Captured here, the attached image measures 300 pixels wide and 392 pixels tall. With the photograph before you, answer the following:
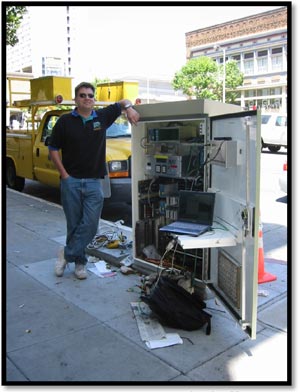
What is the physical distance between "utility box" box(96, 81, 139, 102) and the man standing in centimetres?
450

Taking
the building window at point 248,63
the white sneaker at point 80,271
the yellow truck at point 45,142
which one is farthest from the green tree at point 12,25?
the building window at point 248,63

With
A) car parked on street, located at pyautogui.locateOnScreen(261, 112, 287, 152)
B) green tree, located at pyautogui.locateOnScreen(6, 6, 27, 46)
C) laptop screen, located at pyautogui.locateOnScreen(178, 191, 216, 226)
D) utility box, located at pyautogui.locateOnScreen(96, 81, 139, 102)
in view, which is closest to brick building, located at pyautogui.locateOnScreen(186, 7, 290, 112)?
car parked on street, located at pyautogui.locateOnScreen(261, 112, 287, 152)

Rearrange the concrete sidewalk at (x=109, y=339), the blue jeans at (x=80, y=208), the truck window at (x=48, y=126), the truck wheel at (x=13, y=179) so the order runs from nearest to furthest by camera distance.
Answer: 1. the concrete sidewalk at (x=109, y=339)
2. the blue jeans at (x=80, y=208)
3. the truck window at (x=48, y=126)
4. the truck wheel at (x=13, y=179)

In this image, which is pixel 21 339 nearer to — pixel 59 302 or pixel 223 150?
pixel 59 302

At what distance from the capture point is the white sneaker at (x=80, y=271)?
4660 mm

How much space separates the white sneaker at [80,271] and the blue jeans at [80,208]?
0.11 meters

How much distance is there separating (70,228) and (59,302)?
0.86 m

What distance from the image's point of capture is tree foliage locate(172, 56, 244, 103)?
137ft

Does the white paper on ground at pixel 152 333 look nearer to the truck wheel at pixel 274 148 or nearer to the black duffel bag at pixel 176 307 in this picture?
the black duffel bag at pixel 176 307

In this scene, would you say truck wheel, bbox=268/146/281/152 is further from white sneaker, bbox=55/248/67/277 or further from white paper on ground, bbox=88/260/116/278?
white sneaker, bbox=55/248/67/277

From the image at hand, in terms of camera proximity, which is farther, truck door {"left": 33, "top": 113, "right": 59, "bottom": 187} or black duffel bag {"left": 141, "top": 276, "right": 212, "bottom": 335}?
truck door {"left": 33, "top": 113, "right": 59, "bottom": 187}

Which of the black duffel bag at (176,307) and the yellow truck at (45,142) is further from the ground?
the yellow truck at (45,142)

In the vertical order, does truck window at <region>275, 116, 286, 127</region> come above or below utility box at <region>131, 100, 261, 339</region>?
above

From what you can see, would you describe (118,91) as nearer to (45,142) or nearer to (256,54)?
(45,142)
